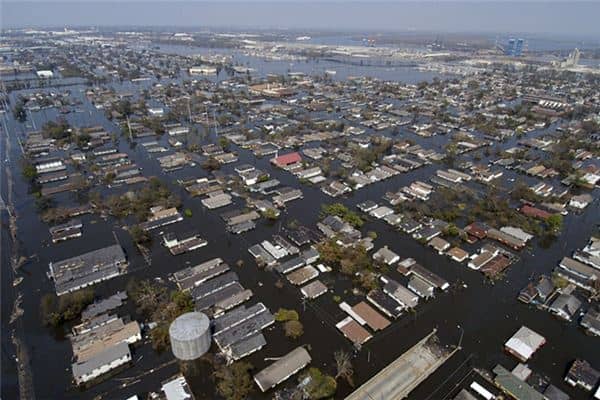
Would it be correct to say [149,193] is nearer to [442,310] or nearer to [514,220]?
[442,310]

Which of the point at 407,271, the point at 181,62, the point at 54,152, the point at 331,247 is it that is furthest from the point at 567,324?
the point at 181,62

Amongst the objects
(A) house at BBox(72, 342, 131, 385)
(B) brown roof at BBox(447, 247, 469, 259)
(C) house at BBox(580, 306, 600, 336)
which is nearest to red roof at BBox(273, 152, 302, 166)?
(B) brown roof at BBox(447, 247, 469, 259)

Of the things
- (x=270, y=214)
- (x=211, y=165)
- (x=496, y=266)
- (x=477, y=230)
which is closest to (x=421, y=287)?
(x=496, y=266)

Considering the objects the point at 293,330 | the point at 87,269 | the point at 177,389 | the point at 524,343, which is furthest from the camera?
the point at 87,269

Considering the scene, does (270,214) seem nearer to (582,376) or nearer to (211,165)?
(211,165)

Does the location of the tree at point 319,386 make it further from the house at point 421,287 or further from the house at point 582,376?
the house at point 582,376

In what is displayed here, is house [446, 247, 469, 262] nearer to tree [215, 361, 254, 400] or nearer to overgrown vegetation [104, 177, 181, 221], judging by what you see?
tree [215, 361, 254, 400]
